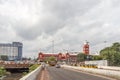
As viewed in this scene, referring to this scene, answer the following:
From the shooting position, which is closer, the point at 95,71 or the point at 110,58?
the point at 95,71

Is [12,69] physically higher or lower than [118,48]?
lower

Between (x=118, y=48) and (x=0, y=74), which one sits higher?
(x=118, y=48)

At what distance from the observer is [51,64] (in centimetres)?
13862

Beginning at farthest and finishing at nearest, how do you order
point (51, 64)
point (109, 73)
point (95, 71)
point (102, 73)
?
point (51, 64) < point (95, 71) < point (102, 73) < point (109, 73)

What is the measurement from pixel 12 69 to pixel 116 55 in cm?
4411

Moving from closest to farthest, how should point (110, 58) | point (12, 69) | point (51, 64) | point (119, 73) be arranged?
point (119, 73) → point (12, 69) → point (110, 58) → point (51, 64)

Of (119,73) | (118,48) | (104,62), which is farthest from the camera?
(118,48)

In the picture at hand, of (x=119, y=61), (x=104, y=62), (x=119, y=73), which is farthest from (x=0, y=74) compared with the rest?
(x=119, y=61)

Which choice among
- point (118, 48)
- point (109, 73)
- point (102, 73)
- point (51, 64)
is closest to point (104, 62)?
point (102, 73)

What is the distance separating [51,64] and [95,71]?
81.2 m

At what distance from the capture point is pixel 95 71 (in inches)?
2293

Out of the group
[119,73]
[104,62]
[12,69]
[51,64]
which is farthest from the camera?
[51,64]

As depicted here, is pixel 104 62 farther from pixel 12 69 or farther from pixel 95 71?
pixel 12 69

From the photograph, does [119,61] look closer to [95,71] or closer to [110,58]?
[110,58]
